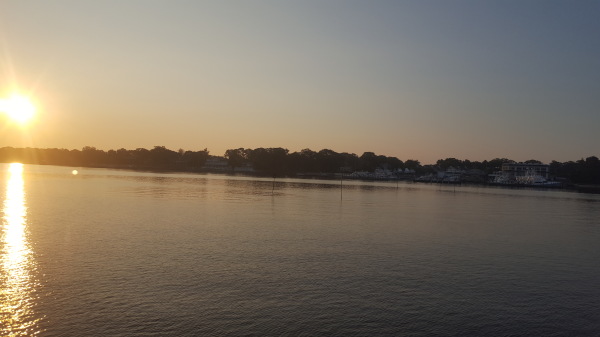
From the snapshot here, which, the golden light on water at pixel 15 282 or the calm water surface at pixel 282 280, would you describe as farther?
the calm water surface at pixel 282 280

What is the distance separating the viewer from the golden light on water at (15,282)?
1505cm

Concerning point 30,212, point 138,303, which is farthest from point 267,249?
point 30,212

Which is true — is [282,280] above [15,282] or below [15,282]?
below

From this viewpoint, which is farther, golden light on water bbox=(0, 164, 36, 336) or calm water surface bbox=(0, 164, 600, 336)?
calm water surface bbox=(0, 164, 600, 336)

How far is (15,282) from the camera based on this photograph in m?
19.8

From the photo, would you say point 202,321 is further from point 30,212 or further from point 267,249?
point 30,212

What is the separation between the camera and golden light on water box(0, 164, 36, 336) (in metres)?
15.0

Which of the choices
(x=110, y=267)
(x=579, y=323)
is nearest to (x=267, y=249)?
(x=110, y=267)

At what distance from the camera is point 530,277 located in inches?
998

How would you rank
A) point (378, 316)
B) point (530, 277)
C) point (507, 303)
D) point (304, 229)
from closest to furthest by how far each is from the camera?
point (378, 316), point (507, 303), point (530, 277), point (304, 229)

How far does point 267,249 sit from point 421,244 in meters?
13.0

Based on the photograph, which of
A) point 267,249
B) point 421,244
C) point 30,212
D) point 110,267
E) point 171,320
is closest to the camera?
point 171,320

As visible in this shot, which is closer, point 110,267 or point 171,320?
point 171,320

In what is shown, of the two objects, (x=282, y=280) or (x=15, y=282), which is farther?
(x=282, y=280)
